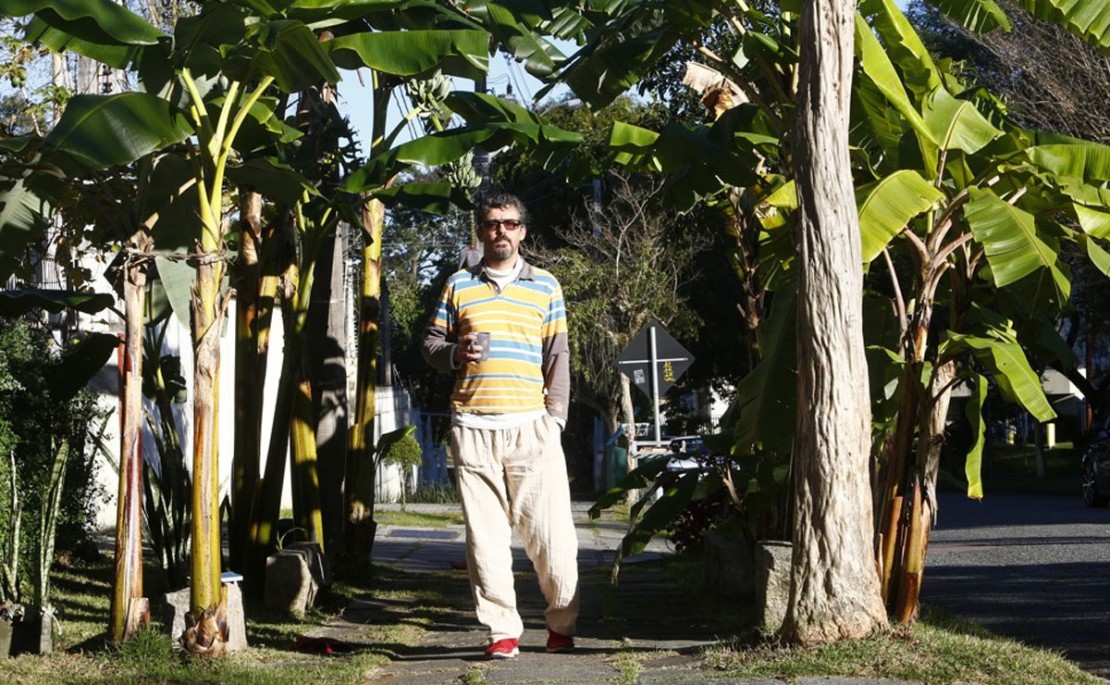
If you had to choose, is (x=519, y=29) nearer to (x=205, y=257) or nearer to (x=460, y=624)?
(x=205, y=257)

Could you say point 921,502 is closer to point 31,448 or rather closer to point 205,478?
point 205,478

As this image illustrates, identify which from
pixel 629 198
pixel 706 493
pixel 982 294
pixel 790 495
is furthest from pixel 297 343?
pixel 629 198

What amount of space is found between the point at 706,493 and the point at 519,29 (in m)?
3.08

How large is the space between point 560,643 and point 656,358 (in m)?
11.7

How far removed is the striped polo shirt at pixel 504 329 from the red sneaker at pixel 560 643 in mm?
1124

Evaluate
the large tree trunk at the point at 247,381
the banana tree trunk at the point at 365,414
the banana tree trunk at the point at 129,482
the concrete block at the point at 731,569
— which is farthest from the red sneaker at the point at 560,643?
the banana tree trunk at the point at 365,414

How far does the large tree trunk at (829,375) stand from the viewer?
6.73 m

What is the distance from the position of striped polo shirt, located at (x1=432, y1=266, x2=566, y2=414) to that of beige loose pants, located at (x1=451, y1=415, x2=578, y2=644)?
15cm

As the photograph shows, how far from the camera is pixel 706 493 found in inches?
376

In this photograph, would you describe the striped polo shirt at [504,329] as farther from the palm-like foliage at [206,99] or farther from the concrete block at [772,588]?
the concrete block at [772,588]

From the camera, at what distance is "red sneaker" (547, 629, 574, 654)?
24.5 feet

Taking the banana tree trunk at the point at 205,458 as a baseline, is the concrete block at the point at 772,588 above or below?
below

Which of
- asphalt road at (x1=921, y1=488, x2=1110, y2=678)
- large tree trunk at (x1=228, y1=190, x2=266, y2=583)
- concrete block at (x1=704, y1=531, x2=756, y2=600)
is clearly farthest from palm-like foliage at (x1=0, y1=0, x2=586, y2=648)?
asphalt road at (x1=921, y1=488, x2=1110, y2=678)

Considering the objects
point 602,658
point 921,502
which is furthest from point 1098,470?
point 602,658
